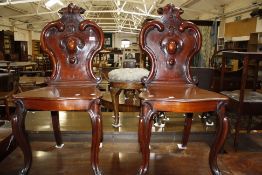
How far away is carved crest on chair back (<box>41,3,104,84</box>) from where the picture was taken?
Answer: 6.08ft

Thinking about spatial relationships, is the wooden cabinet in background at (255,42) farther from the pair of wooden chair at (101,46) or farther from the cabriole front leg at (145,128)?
the cabriole front leg at (145,128)

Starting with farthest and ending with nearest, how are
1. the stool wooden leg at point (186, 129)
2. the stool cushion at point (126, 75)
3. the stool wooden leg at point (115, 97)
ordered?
the stool wooden leg at point (115, 97) < the stool cushion at point (126, 75) < the stool wooden leg at point (186, 129)

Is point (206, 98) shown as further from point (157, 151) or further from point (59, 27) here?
point (59, 27)

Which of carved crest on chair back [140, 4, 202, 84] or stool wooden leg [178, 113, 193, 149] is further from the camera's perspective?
stool wooden leg [178, 113, 193, 149]

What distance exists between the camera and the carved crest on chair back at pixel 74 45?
1854 millimetres

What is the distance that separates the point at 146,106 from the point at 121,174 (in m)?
0.57

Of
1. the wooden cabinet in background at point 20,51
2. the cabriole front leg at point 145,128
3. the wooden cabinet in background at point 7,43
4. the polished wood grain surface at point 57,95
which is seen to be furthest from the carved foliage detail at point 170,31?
the wooden cabinet in background at point 20,51

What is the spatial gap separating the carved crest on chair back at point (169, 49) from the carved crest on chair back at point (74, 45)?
42cm

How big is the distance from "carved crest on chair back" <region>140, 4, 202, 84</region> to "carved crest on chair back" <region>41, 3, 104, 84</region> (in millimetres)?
418

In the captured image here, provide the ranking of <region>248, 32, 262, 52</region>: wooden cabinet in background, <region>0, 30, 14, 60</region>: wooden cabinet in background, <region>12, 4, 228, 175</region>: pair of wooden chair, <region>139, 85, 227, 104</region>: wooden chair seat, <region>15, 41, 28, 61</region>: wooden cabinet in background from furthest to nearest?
<region>15, 41, 28, 61</region>: wooden cabinet in background, <region>0, 30, 14, 60</region>: wooden cabinet in background, <region>248, 32, 262, 52</region>: wooden cabinet in background, <region>12, 4, 228, 175</region>: pair of wooden chair, <region>139, 85, 227, 104</region>: wooden chair seat

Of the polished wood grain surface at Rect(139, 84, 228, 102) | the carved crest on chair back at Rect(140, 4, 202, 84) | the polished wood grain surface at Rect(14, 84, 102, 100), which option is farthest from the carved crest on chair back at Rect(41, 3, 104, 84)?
the polished wood grain surface at Rect(139, 84, 228, 102)

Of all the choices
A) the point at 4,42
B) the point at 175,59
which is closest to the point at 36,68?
the point at 4,42

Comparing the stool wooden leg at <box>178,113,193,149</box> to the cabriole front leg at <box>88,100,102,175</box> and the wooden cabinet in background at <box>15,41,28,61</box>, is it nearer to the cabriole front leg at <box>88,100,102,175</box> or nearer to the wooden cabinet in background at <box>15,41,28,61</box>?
the cabriole front leg at <box>88,100,102,175</box>

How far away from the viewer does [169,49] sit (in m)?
1.84
